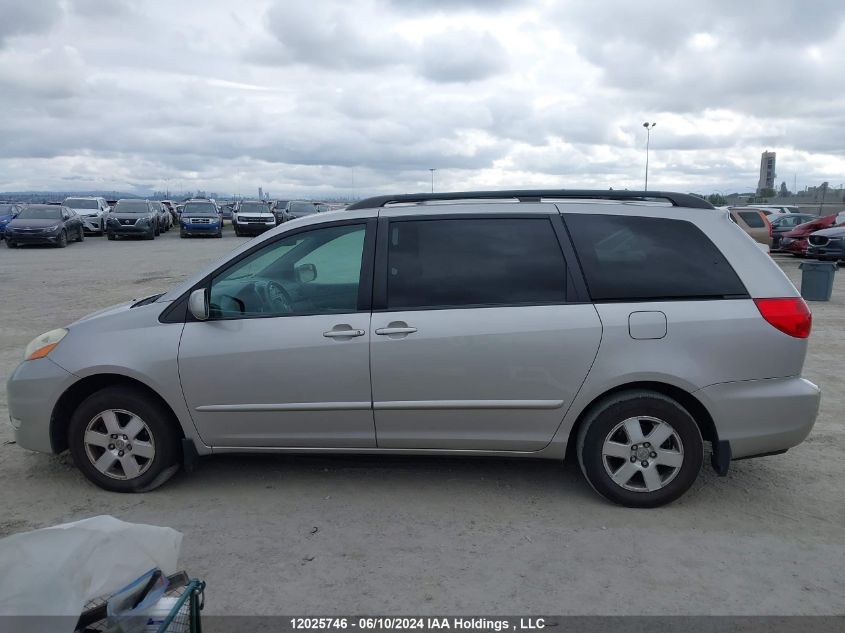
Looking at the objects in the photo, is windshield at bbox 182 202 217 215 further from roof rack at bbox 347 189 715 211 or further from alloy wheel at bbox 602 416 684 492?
alloy wheel at bbox 602 416 684 492

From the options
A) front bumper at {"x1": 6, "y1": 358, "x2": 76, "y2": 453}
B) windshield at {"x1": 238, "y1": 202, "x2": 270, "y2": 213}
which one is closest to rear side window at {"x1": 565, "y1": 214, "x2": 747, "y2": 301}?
front bumper at {"x1": 6, "y1": 358, "x2": 76, "y2": 453}

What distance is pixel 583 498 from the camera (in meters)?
4.34

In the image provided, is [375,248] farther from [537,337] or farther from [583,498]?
[583,498]

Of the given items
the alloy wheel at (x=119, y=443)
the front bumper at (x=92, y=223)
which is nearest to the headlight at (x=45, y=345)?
the alloy wheel at (x=119, y=443)

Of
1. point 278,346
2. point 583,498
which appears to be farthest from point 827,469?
point 278,346

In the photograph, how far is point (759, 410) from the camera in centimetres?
408

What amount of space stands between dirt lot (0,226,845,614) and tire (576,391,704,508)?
13 centimetres

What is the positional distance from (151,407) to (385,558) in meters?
1.74

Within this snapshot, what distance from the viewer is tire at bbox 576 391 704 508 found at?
4066mm

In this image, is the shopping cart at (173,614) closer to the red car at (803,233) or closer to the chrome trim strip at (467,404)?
the chrome trim strip at (467,404)

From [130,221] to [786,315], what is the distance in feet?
96.2

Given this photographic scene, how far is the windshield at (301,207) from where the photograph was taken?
3475cm

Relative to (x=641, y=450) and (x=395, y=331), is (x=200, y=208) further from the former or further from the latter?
(x=641, y=450)

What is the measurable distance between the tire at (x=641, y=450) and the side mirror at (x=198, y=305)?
2305mm
